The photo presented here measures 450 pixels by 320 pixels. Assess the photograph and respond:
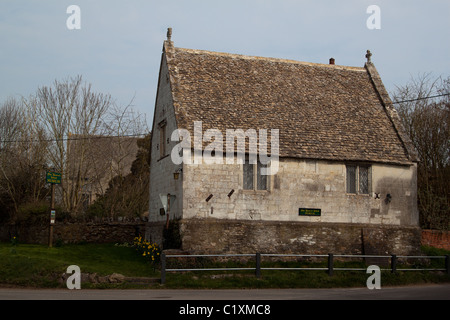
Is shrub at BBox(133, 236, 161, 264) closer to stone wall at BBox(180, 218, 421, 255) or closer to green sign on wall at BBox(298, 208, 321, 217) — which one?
stone wall at BBox(180, 218, 421, 255)

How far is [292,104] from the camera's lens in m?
27.0

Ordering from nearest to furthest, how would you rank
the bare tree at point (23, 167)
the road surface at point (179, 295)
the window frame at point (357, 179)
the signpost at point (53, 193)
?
1. the road surface at point (179, 295)
2. the window frame at point (357, 179)
3. the signpost at point (53, 193)
4. the bare tree at point (23, 167)

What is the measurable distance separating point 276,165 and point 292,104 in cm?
415

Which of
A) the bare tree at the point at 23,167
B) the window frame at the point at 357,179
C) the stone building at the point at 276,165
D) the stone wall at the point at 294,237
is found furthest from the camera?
the bare tree at the point at 23,167

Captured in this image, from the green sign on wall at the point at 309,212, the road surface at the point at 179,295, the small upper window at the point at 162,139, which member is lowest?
the road surface at the point at 179,295

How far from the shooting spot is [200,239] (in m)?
22.7

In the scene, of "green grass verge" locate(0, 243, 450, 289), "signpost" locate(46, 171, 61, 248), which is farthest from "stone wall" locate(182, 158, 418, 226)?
"signpost" locate(46, 171, 61, 248)

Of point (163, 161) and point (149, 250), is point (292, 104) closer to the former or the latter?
point (163, 161)

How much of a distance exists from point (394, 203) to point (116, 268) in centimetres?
1346

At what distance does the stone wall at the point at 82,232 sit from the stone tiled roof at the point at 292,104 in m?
8.94

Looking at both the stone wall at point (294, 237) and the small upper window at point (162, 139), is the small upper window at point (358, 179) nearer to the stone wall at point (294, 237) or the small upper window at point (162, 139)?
the stone wall at point (294, 237)

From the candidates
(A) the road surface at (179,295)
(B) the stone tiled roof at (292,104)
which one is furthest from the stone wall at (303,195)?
(A) the road surface at (179,295)

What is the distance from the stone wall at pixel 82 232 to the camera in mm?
28172

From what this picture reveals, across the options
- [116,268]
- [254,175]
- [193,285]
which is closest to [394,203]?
[254,175]
